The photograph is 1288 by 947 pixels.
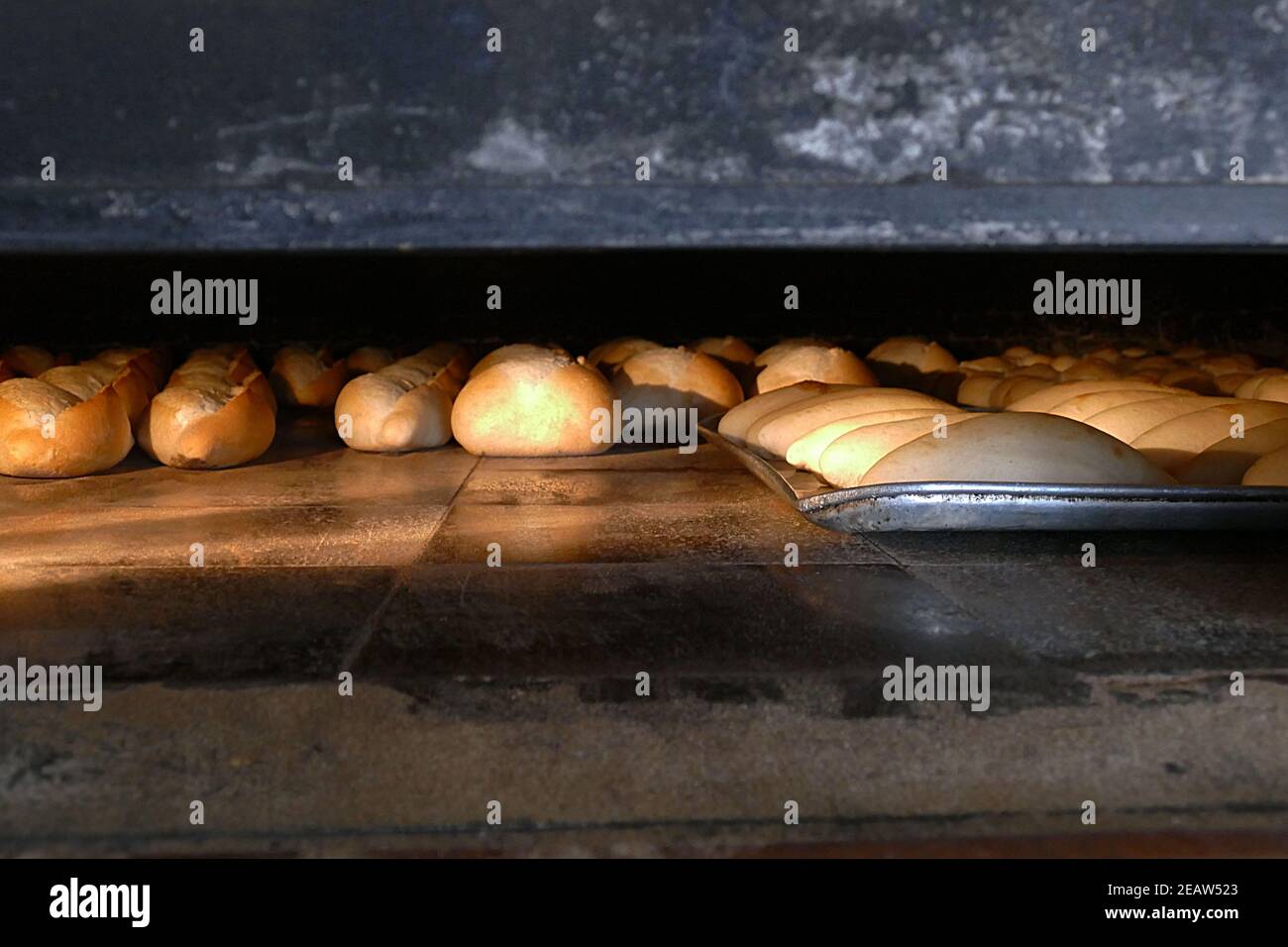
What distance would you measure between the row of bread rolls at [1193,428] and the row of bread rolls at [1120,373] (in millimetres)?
359

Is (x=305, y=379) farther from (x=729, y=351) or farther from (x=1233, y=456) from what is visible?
(x=1233, y=456)

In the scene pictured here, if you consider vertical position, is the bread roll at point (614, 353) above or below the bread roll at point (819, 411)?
above

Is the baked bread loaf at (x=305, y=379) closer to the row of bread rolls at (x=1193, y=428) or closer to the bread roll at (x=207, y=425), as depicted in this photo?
the bread roll at (x=207, y=425)

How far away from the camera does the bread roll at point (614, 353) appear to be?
10.8 ft

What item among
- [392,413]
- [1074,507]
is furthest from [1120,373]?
[392,413]

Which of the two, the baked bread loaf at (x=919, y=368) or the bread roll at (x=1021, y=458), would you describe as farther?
the baked bread loaf at (x=919, y=368)

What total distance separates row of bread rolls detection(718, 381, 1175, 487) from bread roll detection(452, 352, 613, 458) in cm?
49

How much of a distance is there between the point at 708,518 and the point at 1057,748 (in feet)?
3.28

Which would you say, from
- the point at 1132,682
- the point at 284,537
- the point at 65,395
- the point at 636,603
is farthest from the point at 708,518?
the point at 65,395

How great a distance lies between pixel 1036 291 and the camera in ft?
12.7

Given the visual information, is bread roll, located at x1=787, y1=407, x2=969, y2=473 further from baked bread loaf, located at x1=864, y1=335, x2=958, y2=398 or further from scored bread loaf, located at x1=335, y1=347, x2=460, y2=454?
baked bread loaf, located at x1=864, y1=335, x2=958, y2=398

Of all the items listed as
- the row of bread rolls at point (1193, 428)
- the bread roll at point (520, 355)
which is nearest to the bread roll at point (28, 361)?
the bread roll at point (520, 355)

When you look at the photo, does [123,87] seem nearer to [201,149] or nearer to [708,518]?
[201,149]

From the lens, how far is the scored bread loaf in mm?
2688
